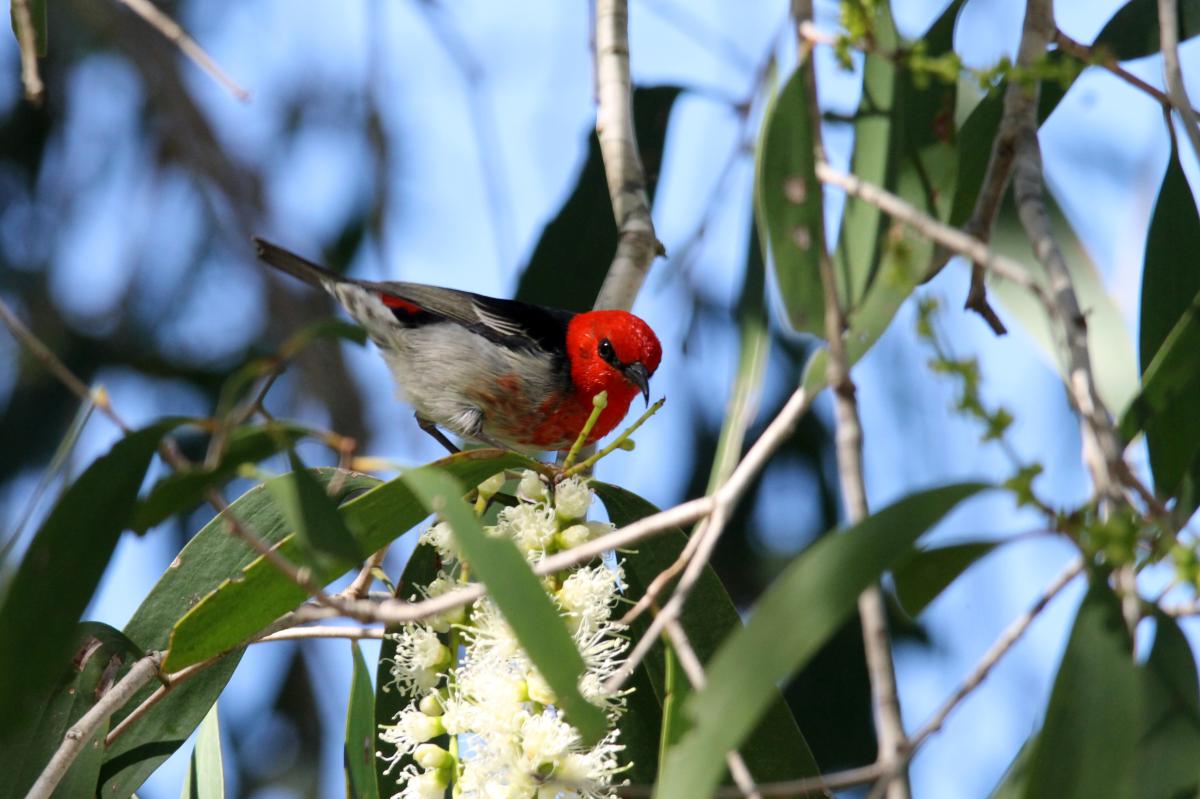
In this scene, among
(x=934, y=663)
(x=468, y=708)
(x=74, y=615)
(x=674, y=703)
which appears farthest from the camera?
(x=934, y=663)

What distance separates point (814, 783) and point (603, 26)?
1827mm

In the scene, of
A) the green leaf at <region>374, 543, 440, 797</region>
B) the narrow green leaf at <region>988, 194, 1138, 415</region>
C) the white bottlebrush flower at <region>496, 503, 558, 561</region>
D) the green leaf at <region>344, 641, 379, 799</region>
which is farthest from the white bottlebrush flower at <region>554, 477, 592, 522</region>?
the narrow green leaf at <region>988, 194, 1138, 415</region>

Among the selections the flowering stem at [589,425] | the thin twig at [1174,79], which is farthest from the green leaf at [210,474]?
the thin twig at [1174,79]

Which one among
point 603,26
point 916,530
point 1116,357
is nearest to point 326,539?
point 916,530

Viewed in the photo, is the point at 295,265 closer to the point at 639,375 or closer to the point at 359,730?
the point at 639,375

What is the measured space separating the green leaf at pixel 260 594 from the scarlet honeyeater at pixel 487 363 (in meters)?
1.76

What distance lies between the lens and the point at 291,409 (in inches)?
213

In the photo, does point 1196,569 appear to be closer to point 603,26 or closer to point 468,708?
point 468,708

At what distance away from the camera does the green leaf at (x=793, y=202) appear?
1.57 m

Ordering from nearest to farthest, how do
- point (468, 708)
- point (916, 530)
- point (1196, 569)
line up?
point (1196, 569) < point (916, 530) < point (468, 708)

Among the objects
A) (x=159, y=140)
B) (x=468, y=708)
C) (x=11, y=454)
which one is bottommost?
(x=468, y=708)

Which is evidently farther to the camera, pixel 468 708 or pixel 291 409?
pixel 291 409

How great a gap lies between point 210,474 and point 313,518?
0.38 feet

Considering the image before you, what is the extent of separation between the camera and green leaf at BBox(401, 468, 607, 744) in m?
1.31
